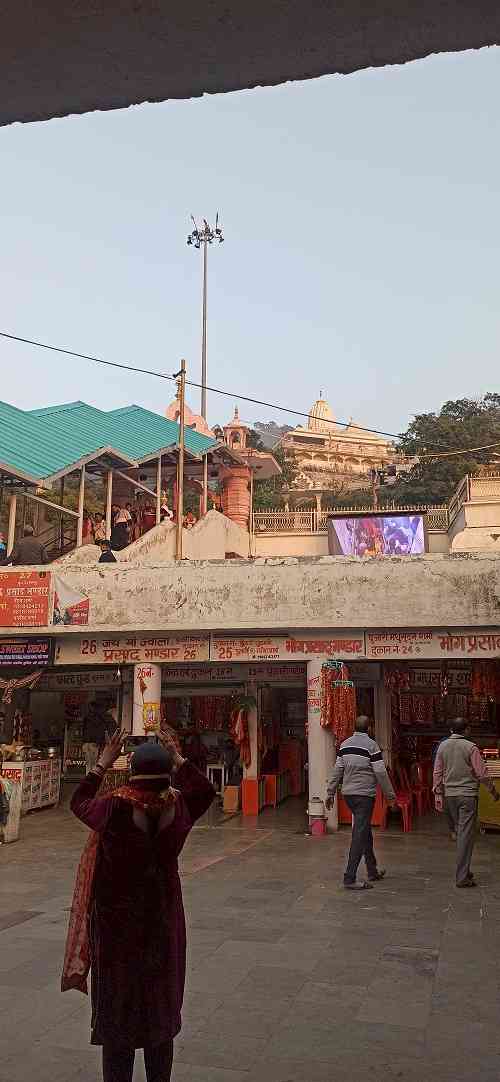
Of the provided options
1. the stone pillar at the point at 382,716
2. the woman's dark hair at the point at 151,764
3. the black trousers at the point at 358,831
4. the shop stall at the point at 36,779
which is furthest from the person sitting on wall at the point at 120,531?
the woman's dark hair at the point at 151,764

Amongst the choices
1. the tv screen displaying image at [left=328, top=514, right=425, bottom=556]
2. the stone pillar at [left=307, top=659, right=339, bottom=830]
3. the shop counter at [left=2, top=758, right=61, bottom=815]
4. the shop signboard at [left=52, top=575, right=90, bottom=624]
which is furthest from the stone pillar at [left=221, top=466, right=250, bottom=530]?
the stone pillar at [left=307, top=659, right=339, bottom=830]

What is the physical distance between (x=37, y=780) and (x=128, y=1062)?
12.2m

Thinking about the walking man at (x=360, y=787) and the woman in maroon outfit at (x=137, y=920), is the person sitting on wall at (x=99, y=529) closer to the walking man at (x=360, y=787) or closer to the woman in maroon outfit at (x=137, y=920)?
the walking man at (x=360, y=787)

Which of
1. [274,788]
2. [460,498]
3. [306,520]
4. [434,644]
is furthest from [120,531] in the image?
[460,498]

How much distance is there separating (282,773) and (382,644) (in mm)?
4759

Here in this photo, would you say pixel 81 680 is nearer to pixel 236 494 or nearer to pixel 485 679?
pixel 485 679

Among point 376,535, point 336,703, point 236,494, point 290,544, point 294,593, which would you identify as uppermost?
point 236,494

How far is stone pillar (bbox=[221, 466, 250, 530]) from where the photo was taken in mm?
26703

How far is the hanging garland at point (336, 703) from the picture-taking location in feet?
41.5

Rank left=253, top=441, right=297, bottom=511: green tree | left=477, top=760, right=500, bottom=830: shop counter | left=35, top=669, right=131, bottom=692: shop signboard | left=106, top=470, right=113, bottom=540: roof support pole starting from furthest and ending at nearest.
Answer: left=253, top=441, right=297, bottom=511: green tree, left=106, top=470, right=113, bottom=540: roof support pole, left=35, top=669, right=131, bottom=692: shop signboard, left=477, top=760, right=500, bottom=830: shop counter

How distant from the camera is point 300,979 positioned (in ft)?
17.8

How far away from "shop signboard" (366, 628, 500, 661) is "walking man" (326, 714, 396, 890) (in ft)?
12.9

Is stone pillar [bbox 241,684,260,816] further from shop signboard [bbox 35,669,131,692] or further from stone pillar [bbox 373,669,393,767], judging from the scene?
shop signboard [bbox 35,669,131,692]

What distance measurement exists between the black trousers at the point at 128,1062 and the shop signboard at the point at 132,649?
10347mm
